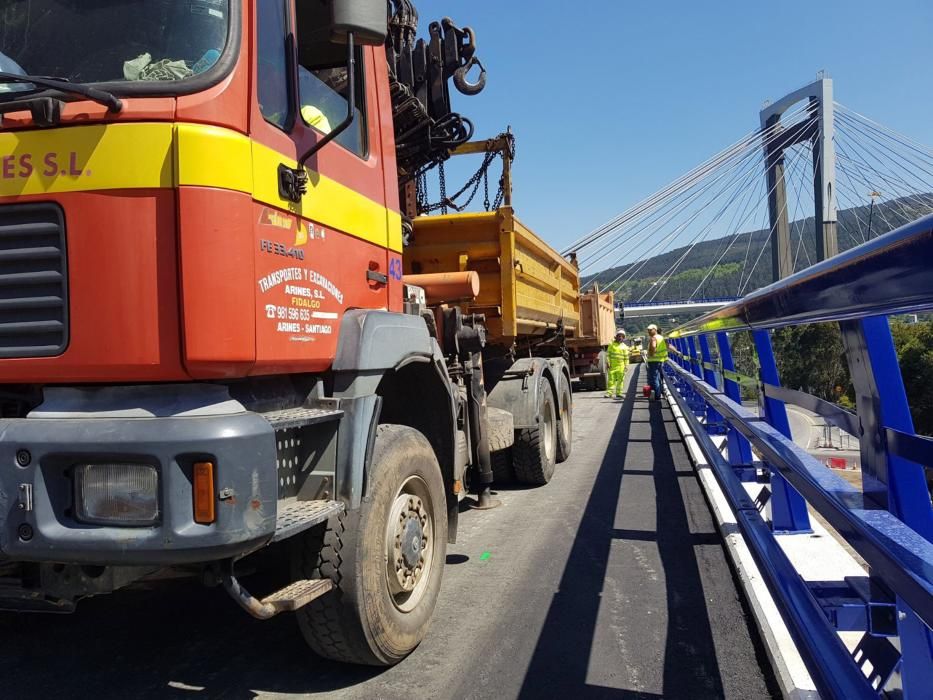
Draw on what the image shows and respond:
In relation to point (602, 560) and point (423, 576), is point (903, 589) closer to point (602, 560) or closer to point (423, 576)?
point (423, 576)

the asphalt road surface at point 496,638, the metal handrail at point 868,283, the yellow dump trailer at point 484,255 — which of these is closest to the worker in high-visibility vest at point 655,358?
the yellow dump trailer at point 484,255

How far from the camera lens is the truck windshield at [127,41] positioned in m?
2.31

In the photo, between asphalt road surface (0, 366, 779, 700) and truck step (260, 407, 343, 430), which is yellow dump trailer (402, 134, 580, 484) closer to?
asphalt road surface (0, 366, 779, 700)

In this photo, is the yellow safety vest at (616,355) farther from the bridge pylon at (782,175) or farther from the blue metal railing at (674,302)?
the blue metal railing at (674,302)

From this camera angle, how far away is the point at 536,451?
251 inches

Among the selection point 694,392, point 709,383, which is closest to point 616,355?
point 694,392

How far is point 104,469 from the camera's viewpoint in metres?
2.05

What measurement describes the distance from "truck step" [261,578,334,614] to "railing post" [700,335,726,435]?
189 inches

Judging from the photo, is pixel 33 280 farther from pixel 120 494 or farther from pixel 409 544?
pixel 409 544

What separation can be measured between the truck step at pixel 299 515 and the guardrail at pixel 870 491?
5.29ft

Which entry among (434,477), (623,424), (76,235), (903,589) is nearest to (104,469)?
(76,235)

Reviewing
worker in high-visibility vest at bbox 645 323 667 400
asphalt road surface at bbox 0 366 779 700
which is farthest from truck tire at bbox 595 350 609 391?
asphalt road surface at bbox 0 366 779 700

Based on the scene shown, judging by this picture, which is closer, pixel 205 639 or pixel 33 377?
pixel 33 377

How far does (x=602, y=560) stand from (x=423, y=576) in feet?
4.90
